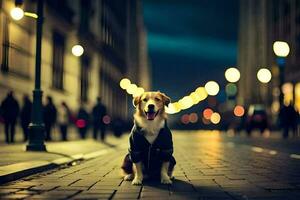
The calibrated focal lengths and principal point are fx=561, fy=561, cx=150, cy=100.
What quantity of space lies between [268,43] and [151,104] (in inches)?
3216

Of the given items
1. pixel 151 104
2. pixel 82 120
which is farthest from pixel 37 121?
pixel 82 120

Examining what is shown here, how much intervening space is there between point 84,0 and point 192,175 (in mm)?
31477

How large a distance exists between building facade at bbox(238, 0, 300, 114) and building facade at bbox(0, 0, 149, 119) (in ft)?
72.5

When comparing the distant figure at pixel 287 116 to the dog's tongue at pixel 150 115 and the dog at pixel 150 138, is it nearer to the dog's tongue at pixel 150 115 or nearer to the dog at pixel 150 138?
the dog at pixel 150 138

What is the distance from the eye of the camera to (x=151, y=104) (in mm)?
7367

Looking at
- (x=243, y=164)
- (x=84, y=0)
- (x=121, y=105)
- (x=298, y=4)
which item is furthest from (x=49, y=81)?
(x=298, y=4)

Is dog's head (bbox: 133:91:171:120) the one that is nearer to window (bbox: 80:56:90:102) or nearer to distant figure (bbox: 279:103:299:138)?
distant figure (bbox: 279:103:299:138)

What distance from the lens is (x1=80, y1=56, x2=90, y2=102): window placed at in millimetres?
37547

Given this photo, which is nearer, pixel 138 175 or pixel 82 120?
pixel 138 175

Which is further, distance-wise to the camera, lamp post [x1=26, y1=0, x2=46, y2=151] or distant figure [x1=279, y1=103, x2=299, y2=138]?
distant figure [x1=279, y1=103, x2=299, y2=138]

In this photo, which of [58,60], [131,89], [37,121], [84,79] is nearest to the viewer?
[37,121]

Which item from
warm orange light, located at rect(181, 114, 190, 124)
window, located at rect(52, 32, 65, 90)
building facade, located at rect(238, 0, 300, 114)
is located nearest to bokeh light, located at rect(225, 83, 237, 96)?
building facade, located at rect(238, 0, 300, 114)

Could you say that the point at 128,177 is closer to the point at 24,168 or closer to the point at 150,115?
the point at 150,115

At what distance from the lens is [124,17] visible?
236 feet
